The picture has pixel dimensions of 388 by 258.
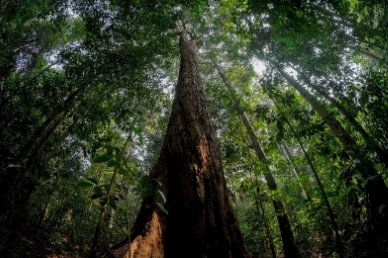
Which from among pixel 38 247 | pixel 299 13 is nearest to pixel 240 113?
pixel 299 13

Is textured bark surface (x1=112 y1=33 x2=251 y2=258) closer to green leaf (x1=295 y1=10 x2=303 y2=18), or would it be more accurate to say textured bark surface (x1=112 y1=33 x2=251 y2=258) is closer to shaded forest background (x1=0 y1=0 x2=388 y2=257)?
shaded forest background (x1=0 y1=0 x2=388 y2=257)

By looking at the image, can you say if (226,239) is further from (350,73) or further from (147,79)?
(147,79)

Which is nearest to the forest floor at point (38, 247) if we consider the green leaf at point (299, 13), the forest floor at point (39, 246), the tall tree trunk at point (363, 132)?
the forest floor at point (39, 246)

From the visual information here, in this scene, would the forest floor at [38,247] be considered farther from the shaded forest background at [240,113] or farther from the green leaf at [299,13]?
the green leaf at [299,13]

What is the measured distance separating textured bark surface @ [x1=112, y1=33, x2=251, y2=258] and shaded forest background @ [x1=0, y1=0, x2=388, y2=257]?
44cm

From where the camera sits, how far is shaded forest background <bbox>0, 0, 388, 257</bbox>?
3.30 metres

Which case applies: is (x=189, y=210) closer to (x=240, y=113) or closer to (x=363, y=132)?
(x=363, y=132)

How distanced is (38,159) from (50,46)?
8.18 meters

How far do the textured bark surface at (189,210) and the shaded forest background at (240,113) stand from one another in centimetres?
44

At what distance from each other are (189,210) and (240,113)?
2.64 metres

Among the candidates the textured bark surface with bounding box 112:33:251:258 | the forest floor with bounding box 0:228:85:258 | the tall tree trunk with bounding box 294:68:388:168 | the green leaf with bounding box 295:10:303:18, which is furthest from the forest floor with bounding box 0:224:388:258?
the green leaf with bounding box 295:10:303:18

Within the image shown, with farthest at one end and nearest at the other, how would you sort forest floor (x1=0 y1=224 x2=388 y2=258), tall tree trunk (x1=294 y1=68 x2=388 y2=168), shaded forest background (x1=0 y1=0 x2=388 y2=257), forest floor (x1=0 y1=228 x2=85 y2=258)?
forest floor (x1=0 y1=228 x2=85 y2=258) < forest floor (x1=0 y1=224 x2=388 y2=258) < shaded forest background (x1=0 y1=0 x2=388 y2=257) < tall tree trunk (x1=294 y1=68 x2=388 y2=168)

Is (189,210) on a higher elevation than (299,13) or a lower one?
lower

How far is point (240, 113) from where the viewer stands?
5.19 m
